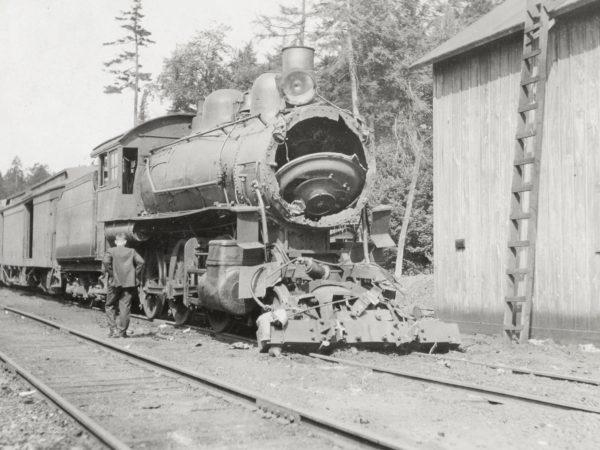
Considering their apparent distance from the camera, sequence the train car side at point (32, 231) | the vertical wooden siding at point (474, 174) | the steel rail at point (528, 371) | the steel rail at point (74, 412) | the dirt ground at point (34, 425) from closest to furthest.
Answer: the steel rail at point (74, 412)
the dirt ground at point (34, 425)
the steel rail at point (528, 371)
the vertical wooden siding at point (474, 174)
the train car side at point (32, 231)

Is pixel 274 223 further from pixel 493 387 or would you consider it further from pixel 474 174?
pixel 493 387

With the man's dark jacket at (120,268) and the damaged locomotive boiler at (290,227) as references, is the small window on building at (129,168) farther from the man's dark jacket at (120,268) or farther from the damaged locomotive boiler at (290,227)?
the man's dark jacket at (120,268)

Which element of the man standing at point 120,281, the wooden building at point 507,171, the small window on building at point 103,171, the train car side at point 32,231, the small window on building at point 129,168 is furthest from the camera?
the train car side at point 32,231

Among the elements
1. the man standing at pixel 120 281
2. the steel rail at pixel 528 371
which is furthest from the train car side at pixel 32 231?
the steel rail at pixel 528 371

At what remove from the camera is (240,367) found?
7652mm

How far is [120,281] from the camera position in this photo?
1064 centimetres

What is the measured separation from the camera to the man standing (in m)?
10.6

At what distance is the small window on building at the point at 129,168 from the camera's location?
13.3m

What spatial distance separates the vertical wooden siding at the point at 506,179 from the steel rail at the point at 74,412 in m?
6.93

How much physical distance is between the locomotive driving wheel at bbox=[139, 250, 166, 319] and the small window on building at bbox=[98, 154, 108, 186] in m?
2.17

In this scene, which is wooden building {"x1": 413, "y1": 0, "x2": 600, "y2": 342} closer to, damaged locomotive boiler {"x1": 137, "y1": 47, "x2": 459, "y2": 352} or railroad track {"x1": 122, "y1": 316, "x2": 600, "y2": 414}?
damaged locomotive boiler {"x1": 137, "y1": 47, "x2": 459, "y2": 352}

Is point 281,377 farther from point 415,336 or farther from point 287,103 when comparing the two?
point 287,103

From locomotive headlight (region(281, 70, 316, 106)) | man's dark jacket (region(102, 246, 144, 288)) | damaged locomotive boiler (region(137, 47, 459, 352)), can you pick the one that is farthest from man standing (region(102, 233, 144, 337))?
locomotive headlight (region(281, 70, 316, 106))

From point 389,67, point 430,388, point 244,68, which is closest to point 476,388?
point 430,388
